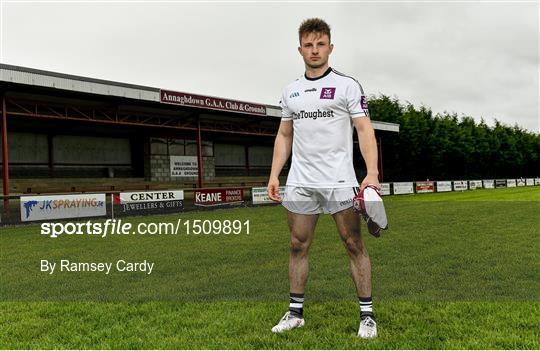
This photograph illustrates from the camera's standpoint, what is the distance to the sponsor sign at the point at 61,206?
49.6ft

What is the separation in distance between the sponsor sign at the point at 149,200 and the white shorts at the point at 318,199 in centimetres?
1508

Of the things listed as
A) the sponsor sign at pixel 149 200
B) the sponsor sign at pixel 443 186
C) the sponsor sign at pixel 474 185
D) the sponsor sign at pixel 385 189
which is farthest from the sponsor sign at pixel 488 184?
the sponsor sign at pixel 149 200

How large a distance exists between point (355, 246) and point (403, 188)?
32.7 meters

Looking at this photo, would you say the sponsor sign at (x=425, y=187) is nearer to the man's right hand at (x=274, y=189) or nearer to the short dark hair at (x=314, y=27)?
the man's right hand at (x=274, y=189)

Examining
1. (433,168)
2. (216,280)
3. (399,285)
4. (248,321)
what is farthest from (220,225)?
(433,168)

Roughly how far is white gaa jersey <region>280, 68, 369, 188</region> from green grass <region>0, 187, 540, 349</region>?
122cm

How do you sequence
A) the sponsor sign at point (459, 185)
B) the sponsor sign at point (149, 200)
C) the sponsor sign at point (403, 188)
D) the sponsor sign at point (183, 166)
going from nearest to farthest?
the sponsor sign at point (149, 200) → the sponsor sign at point (183, 166) → the sponsor sign at point (403, 188) → the sponsor sign at point (459, 185)

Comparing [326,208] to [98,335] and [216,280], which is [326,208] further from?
[216,280]

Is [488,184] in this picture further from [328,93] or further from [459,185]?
[328,93]

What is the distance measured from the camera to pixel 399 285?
5133mm

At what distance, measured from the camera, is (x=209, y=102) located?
79.9ft

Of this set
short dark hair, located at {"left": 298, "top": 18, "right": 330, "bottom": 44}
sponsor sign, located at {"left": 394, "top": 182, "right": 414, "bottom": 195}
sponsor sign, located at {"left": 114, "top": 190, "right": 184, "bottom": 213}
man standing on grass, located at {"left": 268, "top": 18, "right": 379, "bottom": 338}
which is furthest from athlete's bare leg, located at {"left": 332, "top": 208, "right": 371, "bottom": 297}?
sponsor sign, located at {"left": 394, "top": 182, "right": 414, "bottom": 195}

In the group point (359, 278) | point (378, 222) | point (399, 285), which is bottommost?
point (399, 285)

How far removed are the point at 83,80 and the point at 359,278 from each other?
19.8 m
